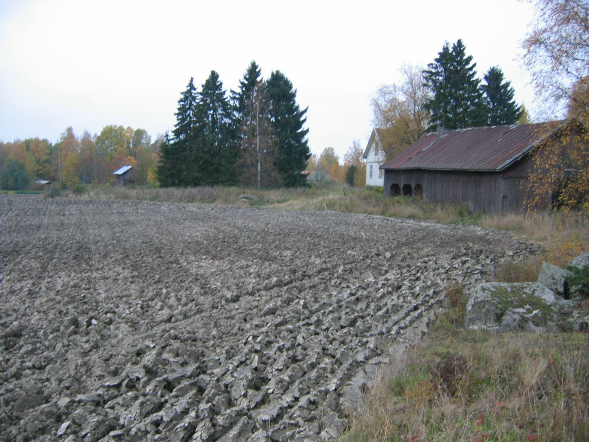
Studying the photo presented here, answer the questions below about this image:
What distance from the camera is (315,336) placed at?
715cm

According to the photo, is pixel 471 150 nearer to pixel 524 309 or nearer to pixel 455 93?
pixel 455 93

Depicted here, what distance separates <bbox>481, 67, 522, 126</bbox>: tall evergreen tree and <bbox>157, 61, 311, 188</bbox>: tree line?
19436 millimetres

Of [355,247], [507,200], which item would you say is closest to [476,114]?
[507,200]

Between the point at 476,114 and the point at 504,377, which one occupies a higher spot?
the point at 476,114

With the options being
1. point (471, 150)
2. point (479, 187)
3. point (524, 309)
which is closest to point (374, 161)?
point (471, 150)

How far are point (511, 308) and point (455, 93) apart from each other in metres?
39.9

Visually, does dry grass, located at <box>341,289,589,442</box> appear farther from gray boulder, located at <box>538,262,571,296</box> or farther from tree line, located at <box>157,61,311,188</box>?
tree line, located at <box>157,61,311,188</box>

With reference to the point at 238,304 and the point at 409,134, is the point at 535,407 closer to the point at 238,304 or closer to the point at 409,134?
the point at 238,304

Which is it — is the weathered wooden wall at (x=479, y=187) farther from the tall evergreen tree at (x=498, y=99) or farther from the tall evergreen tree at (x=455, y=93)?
the tall evergreen tree at (x=498, y=99)

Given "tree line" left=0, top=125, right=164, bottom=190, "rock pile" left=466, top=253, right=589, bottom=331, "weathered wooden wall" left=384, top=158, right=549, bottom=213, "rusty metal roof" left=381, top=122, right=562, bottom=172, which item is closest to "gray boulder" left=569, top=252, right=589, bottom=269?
"rock pile" left=466, top=253, right=589, bottom=331

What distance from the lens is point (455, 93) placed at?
4353cm

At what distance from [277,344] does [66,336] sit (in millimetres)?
3388

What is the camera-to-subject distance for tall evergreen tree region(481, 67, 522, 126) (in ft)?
163

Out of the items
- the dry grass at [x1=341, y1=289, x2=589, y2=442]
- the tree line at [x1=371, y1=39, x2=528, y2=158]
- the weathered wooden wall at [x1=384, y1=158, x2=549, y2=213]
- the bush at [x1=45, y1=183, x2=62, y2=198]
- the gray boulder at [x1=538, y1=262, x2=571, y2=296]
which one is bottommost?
the dry grass at [x1=341, y1=289, x2=589, y2=442]
